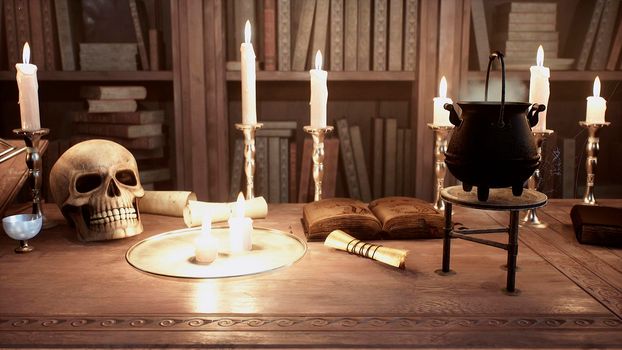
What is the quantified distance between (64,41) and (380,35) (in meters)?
1.22

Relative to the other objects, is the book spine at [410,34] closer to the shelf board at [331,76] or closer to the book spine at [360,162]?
the shelf board at [331,76]

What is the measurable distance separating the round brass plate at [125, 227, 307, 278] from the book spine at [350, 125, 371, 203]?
121 centimetres

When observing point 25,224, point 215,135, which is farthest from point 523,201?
point 215,135

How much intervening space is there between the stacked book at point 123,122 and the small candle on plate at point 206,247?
135cm

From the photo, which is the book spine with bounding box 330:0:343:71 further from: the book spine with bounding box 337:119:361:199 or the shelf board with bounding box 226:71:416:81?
the book spine with bounding box 337:119:361:199

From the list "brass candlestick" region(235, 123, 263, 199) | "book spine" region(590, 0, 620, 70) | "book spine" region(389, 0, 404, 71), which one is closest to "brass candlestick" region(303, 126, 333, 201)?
"brass candlestick" region(235, 123, 263, 199)

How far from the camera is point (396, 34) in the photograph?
2289 millimetres

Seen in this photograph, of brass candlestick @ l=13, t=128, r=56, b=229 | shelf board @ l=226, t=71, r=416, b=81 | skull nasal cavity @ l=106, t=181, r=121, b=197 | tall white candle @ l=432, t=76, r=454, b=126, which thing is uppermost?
shelf board @ l=226, t=71, r=416, b=81

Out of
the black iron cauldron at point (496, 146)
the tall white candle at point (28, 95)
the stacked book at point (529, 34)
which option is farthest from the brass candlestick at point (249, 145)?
the stacked book at point (529, 34)

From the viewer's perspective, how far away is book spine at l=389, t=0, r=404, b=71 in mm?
2273

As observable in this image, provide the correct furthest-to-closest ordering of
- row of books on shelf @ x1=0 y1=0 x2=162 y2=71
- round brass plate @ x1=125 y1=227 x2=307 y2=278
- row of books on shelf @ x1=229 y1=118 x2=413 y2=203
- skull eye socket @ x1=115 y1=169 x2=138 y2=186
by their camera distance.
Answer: row of books on shelf @ x1=229 y1=118 x2=413 y2=203 < row of books on shelf @ x1=0 y1=0 x2=162 y2=71 < skull eye socket @ x1=115 y1=169 x2=138 y2=186 < round brass plate @ x1=125 y1=227 x2=307 y2=278

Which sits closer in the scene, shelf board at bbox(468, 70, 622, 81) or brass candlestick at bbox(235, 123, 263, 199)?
brass candlestick at bbox(235, 123, 263, 199)

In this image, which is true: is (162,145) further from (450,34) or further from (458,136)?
(458,136)

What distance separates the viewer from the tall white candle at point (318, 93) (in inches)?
55.8
